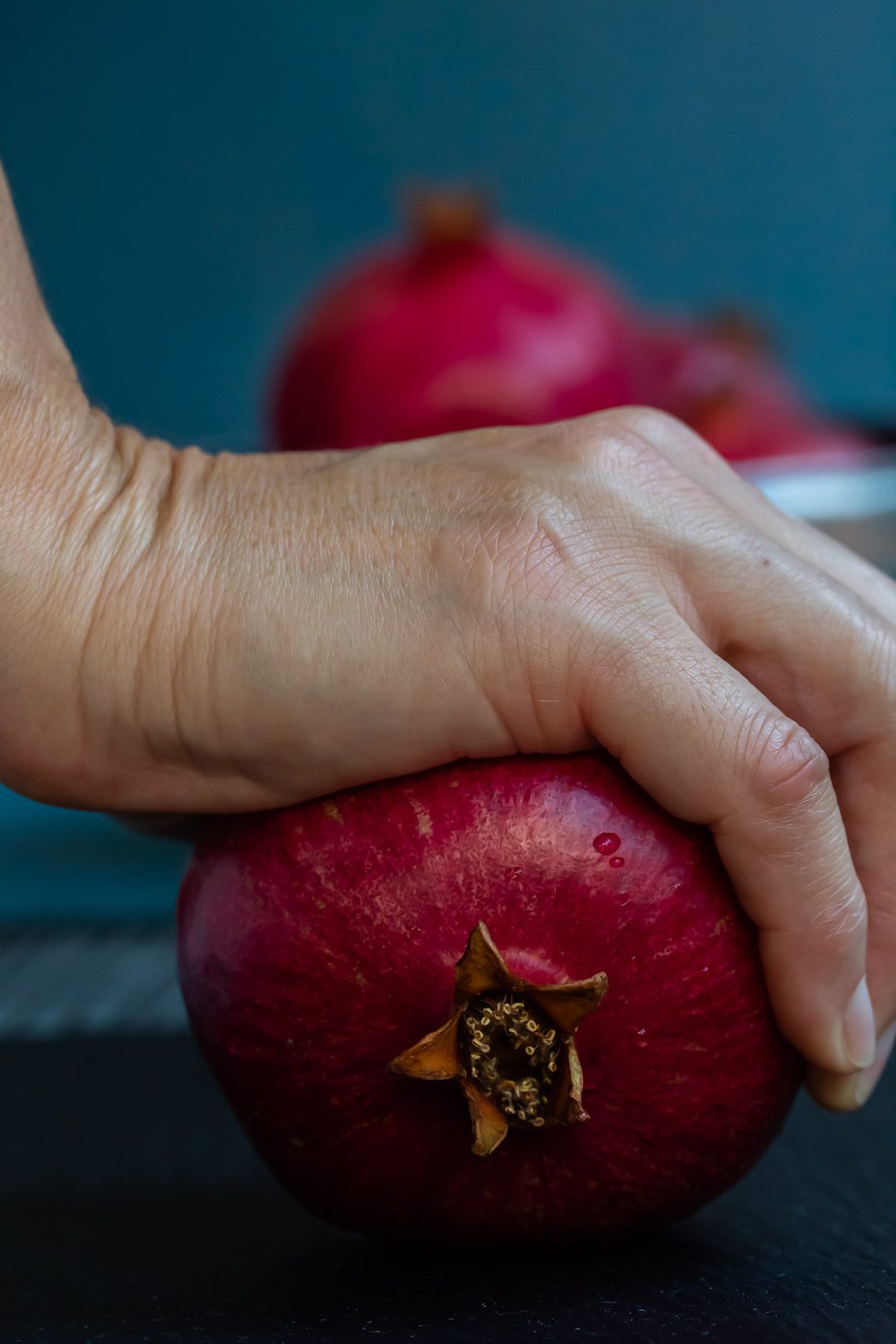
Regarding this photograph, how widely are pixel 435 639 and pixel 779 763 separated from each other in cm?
15

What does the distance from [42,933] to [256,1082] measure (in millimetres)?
834

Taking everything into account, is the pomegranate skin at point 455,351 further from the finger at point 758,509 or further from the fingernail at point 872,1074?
the fingernail at point 872,1074

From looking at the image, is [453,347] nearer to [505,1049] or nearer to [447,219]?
[447,219]

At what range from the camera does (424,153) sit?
105 inches

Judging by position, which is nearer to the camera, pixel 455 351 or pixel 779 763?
pixel 779 763

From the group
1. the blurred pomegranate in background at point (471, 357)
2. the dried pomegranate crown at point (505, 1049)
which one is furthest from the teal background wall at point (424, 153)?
the dried pomegranate crown at point (505, 1049)

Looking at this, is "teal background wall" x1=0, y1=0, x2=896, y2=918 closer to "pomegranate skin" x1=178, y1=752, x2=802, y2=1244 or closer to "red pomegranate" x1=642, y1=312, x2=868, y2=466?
"red pomegranate" x1=642, y1=312, x2=868, y2=466

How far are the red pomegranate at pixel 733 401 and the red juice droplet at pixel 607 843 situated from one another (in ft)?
3.35

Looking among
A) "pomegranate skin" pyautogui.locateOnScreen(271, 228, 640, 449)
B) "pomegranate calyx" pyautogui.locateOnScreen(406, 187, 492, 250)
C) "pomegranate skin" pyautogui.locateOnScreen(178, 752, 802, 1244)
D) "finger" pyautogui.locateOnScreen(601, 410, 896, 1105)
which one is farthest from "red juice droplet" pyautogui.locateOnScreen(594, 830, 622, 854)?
"pomegranate calyx" pyautogui.locateOnScreen(406, 187, 492, 250)

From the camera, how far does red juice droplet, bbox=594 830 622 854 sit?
1.88 ft

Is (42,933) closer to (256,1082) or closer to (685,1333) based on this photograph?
(256,1082)

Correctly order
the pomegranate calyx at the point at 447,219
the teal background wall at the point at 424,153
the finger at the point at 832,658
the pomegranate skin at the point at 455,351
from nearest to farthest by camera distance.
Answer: the finger at the point at 832,658 < the pomegranate skin at the point at 455,351 < the pomegranate calyx at the point at 447,219 < the teal background wall at the point at 424,153

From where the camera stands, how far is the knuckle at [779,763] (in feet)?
1.86

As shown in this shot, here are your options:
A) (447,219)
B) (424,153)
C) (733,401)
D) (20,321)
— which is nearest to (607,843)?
(20,321)
